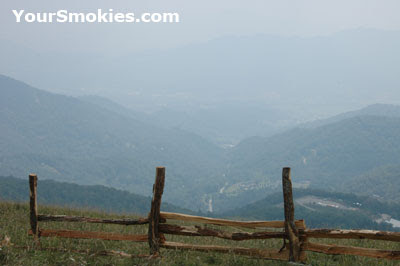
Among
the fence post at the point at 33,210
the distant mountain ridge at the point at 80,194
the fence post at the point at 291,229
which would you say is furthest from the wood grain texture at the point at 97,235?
the distant mountain ridge at the point at 80,194

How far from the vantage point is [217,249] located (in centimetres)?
787

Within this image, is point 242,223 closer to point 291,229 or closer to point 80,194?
point 291,229

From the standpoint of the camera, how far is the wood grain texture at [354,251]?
719 centimetres

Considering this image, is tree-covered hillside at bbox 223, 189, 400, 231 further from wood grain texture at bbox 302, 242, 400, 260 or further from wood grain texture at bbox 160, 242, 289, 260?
wood grain texture at bbox 302, 242, 400, 260

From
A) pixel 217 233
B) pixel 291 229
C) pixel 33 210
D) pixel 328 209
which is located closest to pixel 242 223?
pixel 217 233

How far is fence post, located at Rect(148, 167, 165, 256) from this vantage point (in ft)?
25.9

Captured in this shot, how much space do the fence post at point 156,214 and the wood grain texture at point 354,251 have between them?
2705 mm

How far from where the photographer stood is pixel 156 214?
803cm

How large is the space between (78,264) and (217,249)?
2.48 m

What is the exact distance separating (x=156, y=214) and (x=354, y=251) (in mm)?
3598

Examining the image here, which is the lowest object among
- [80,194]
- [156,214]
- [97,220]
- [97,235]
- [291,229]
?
[97,235]

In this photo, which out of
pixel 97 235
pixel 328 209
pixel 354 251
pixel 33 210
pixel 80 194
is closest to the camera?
pixel 354 251

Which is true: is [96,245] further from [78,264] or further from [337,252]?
[337,252]

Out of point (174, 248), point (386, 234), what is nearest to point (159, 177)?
point (174, 248)
